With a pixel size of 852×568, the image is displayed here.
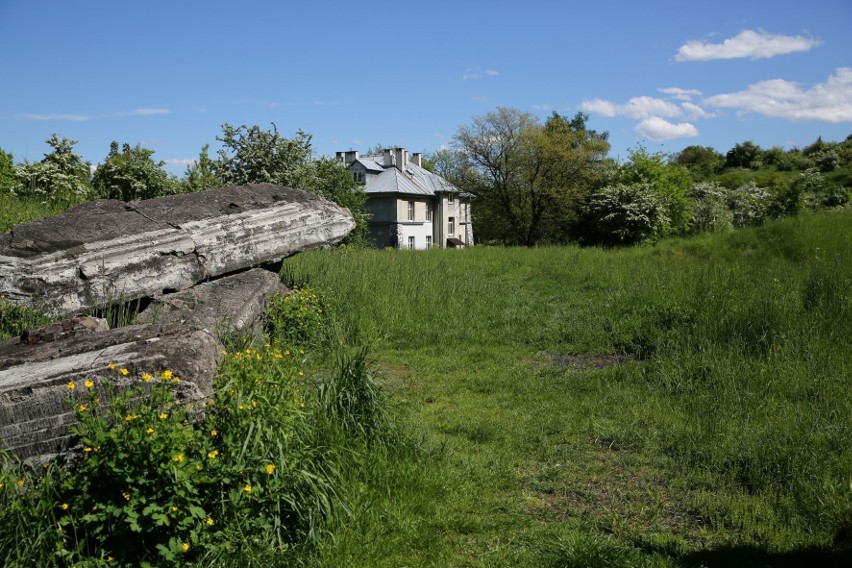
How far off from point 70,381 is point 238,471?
4.16ft

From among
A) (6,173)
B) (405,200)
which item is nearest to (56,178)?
(6,173)

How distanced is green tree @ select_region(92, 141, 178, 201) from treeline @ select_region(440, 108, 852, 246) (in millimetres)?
19507

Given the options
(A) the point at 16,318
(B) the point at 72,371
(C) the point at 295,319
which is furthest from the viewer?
(C) the point at 295,319

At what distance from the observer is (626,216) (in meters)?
29.2

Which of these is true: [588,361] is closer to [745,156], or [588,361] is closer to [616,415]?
[616,415]

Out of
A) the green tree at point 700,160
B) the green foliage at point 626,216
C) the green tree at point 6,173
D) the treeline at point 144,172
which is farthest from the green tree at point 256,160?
the green tree at point 700,160

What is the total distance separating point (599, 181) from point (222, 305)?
3625 cm

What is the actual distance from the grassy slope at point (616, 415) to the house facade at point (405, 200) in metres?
37.2

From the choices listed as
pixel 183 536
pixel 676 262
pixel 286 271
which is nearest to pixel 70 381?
pixel 183 536

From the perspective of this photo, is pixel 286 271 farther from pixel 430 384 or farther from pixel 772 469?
pixel 772 469

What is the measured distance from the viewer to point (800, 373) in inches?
254

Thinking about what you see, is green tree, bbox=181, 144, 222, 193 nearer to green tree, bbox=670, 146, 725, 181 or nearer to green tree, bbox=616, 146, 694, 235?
green tree, bbox=616, 146, 694, 235

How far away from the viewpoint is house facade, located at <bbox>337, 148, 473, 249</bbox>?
4903 centimetres

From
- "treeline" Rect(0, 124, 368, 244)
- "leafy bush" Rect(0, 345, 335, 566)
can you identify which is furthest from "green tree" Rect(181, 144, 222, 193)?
"leafy bush" Rect(0, 345, 335, 566)
